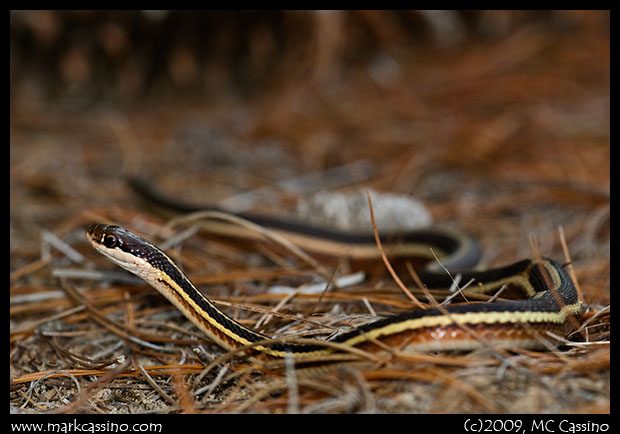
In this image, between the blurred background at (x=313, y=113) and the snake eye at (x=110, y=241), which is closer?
the snake eye at (x=110, y=241)

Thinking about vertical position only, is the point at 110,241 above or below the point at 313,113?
below

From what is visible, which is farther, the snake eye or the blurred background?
the blurred background

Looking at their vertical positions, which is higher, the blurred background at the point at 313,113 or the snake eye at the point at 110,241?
the blurred background at the point at 313,113

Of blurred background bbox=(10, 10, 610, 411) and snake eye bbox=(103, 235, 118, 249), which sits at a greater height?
blurred background bbox=(10, 10, 610, 411)

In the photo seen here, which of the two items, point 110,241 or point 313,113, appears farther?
point 313,113
